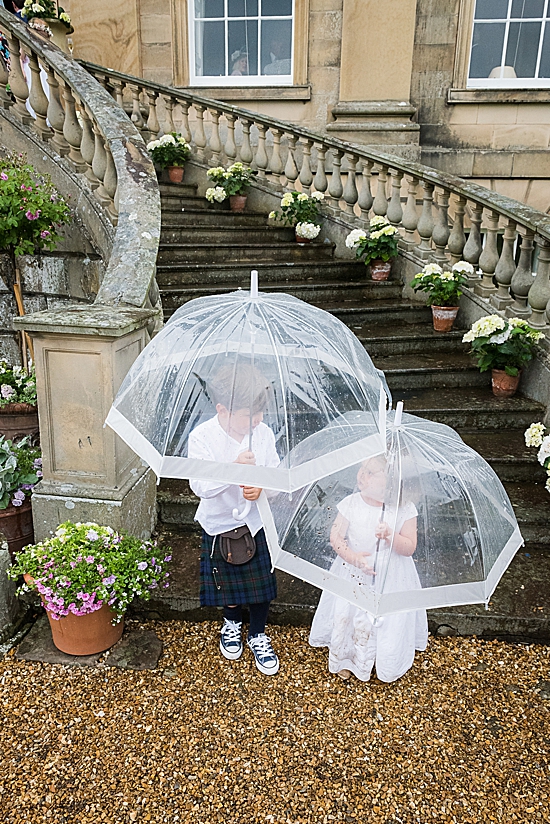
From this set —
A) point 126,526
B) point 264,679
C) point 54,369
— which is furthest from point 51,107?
point 264,679

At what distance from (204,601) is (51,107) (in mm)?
5252

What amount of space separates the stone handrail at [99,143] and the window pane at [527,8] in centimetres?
649

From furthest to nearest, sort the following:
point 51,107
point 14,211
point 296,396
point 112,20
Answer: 1. point 112,20
2. point 51,107
3. point 14,211
4. point 296,396

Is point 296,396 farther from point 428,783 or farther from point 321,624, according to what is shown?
point 428,783

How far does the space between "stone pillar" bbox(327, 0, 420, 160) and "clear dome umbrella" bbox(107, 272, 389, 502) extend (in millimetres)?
7312

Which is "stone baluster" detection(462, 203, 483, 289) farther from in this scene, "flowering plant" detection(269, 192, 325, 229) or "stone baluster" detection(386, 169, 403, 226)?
"flowering plant" detection(269, 192, 325, 229)

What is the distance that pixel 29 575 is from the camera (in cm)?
288

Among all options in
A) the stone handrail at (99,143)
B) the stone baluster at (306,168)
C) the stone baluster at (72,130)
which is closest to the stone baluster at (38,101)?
the stone handrail at (99,143)

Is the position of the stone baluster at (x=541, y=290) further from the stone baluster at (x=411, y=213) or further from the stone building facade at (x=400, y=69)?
the stone building facade at (x=400, y=69)

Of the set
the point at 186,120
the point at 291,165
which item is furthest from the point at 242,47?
the point at 291,165

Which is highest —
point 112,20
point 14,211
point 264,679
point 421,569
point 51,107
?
point 112,20

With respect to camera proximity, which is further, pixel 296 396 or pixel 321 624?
pixel 321 624

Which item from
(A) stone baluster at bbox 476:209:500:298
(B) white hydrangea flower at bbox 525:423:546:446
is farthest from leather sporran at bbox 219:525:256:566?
(A) stone baluster at bbox 476:209:500:298

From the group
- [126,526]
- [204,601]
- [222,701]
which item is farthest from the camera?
[126,526]
